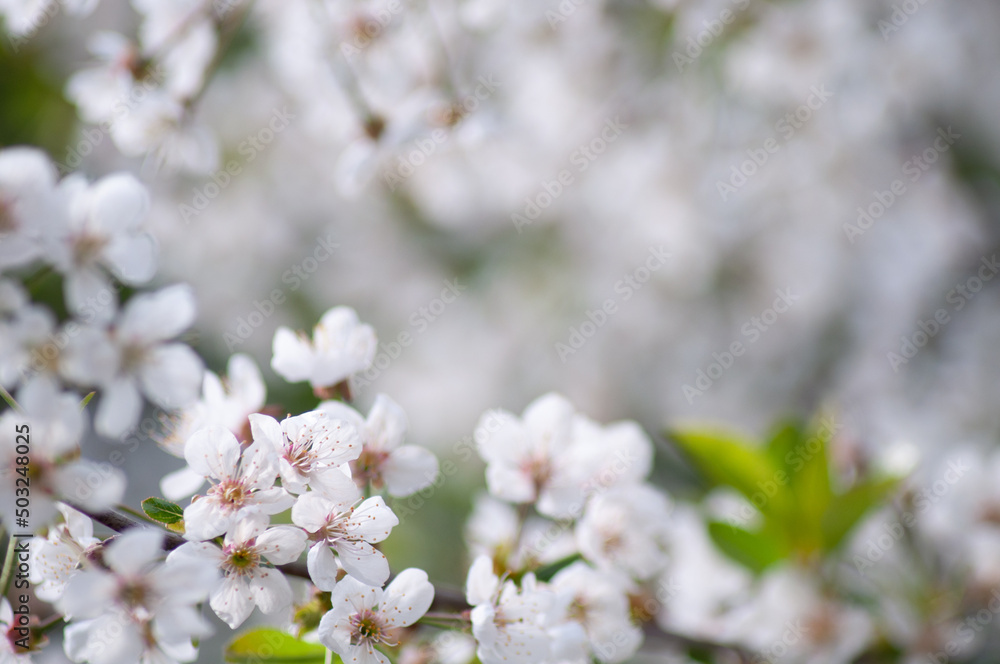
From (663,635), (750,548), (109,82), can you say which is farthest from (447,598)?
(109,82)

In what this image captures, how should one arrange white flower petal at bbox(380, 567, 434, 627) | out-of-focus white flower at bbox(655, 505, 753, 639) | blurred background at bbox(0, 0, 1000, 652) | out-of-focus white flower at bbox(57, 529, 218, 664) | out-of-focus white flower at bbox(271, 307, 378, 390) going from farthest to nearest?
blurred background at bbox(0, 0, 1000, 652), out-of-focus white flower at bbox(655, 505, 753, 639), out-of-focus white flower at bbox(271, 307, 378, 390), white flower petal at bbox(380, 567, 434, 627), out-of-focus white flower at bbox(57, 529, 218, 664)

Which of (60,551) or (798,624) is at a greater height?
(60,551)

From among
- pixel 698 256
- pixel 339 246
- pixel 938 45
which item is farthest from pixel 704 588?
pixel 339 246

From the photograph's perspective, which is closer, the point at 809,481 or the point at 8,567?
the point at 8,567

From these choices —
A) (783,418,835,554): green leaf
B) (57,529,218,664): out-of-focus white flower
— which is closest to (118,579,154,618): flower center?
(57,529,218,664): out-of-focus white flower

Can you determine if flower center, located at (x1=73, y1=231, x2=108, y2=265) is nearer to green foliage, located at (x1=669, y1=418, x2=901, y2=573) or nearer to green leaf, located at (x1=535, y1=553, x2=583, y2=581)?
green leaf, located at (x1=535, y1=553, x2=583, y2=581)

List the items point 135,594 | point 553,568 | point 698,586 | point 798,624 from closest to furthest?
point 135,594, point 553,568, point 798,624, point 698,586

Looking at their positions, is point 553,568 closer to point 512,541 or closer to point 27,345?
point 512,541
